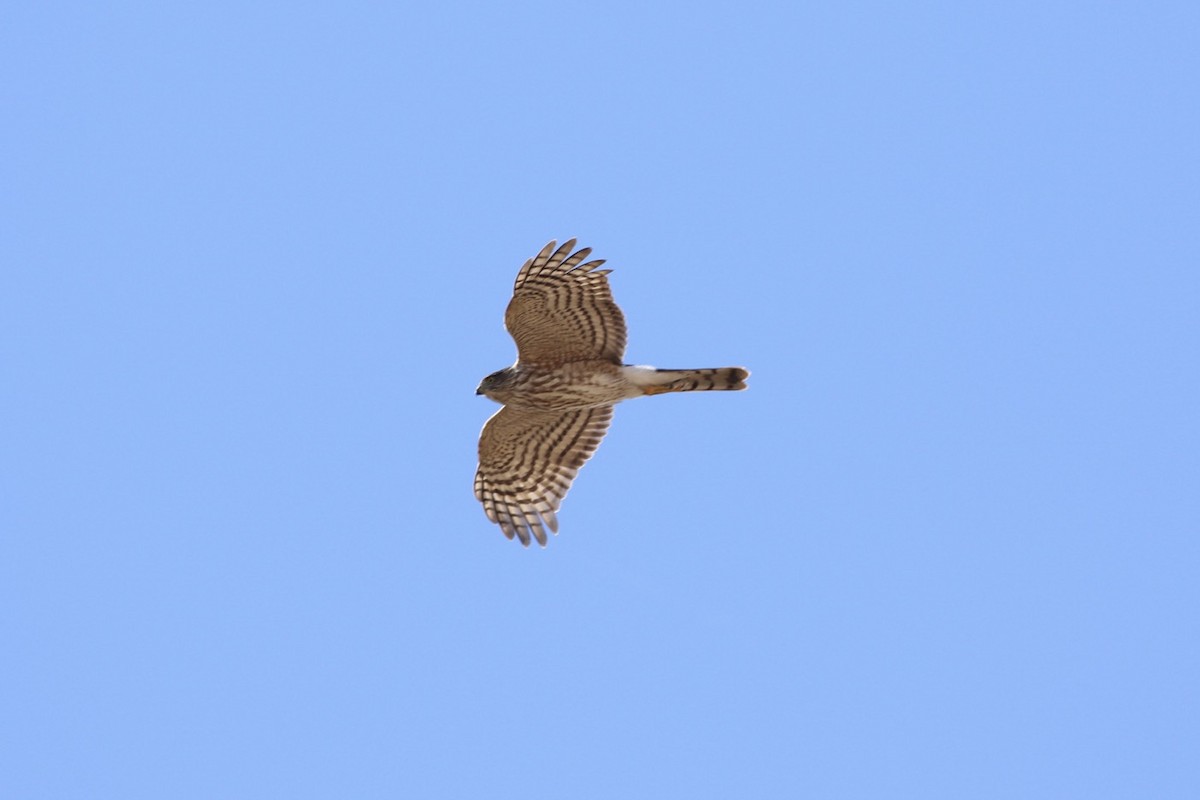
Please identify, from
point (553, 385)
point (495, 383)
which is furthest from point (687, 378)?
point (495, 383)

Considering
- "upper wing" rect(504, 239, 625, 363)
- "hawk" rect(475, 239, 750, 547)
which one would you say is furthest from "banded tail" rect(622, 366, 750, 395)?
"upper wing" rect(504, 239, 625, 363)

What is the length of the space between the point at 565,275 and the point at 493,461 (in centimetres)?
264

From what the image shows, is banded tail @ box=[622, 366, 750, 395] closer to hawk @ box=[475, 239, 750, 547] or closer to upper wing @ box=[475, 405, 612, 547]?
hawk @ box=[475, 239, 750, 547]

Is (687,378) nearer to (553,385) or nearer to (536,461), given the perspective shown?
(553,385)

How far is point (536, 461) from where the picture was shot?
16.6 m

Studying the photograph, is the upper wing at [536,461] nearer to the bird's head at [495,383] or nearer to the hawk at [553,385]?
the hawk at [553,385]

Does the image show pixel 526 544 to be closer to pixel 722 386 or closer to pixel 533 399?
pixel 533 399

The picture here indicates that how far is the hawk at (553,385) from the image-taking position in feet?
49.5

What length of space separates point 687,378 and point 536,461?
6.73 feet

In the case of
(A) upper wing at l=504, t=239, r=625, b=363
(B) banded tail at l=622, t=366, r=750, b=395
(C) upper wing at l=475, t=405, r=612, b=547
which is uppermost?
(A) upper wing at l=504, t=239, r=625, b=363

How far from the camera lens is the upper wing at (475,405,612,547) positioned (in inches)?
647

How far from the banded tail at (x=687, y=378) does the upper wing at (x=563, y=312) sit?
0.91 ft

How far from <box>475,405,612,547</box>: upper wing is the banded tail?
1000 millimetres

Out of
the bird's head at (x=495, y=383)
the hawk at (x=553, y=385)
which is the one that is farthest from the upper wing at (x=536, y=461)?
the bird's head at (x=495, y=383)
